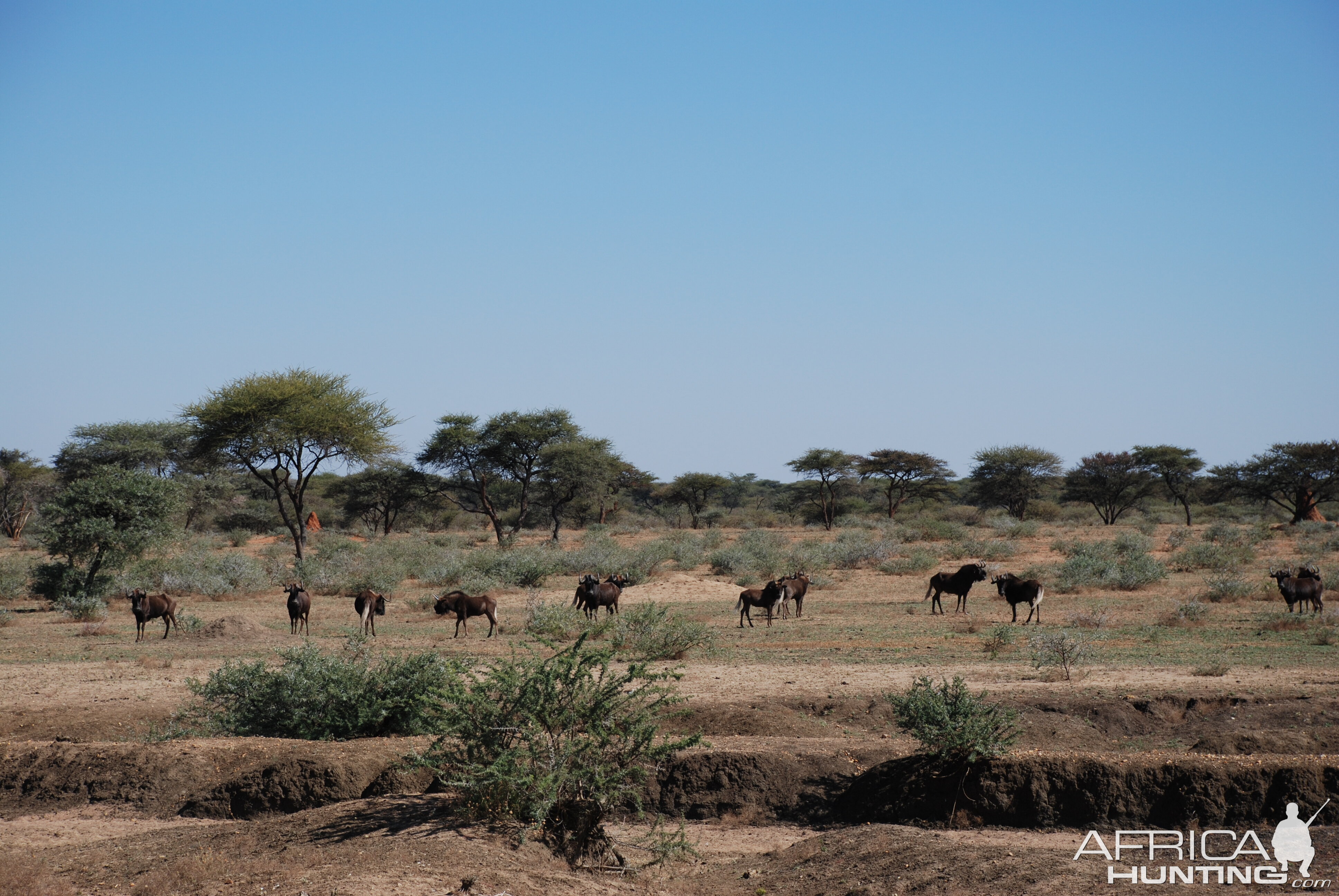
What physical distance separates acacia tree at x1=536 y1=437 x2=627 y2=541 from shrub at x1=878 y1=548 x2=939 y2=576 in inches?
800

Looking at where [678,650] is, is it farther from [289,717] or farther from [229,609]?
[229,609]

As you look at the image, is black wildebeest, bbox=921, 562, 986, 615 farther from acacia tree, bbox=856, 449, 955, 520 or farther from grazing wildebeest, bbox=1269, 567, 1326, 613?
acacia tree, bbox=856, 449, 955, 520

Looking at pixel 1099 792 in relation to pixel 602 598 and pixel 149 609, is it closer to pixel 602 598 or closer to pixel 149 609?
pixel 602 598

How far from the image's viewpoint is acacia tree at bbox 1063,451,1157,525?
189 ft

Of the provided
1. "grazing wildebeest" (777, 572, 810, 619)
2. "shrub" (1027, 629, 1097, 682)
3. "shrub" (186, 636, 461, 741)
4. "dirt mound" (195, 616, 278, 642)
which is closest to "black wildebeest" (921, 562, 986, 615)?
"grazing wildebeest" (777, 572, 810, 619)

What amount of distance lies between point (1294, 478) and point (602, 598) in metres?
45.2

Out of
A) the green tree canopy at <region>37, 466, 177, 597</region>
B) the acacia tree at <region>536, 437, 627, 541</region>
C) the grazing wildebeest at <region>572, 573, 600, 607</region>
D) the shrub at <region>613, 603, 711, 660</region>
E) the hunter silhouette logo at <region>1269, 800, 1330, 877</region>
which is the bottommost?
the hunter silhouette logo at <region>1269, 800, 1330, 877</region>

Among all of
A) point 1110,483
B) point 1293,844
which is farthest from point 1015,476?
point 1293,844

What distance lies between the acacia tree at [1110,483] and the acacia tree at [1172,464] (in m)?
0.42

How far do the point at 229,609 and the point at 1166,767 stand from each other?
74.0 ft

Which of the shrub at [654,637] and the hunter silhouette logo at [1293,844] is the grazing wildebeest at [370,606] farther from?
the hunter silhouette logo at [1293,844]

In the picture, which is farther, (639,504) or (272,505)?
(639,504)

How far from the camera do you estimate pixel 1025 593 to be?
19.5m

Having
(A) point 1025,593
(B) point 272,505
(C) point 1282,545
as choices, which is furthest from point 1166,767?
(B) point 272,505
